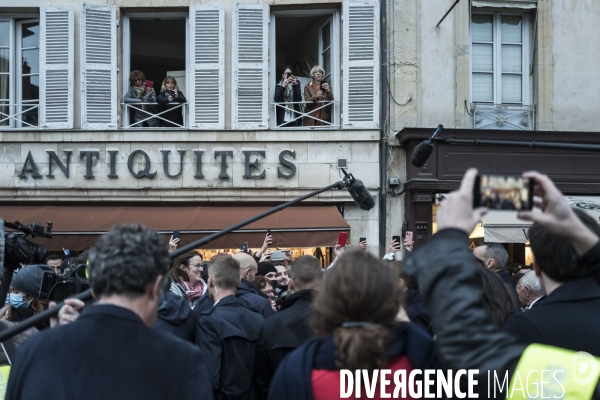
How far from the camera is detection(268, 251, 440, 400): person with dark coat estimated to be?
2.26 metres

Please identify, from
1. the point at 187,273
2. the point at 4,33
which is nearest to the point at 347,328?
the point at 187,273

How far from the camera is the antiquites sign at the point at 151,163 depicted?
1379 cm

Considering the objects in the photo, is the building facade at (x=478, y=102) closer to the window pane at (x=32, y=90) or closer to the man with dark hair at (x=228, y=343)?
the window pane at (x=32, y=90)

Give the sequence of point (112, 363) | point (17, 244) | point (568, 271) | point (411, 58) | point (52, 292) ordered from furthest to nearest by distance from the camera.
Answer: point (411, 58) → point (52, 292) → point (17, 244) → point (568, 271) → point (112, 363)

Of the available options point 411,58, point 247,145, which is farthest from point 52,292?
point 411,58

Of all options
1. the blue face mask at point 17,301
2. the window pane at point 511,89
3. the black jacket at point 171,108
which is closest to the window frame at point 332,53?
the black jacket at point 171,108

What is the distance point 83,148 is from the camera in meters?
13.9

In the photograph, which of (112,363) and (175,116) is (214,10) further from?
(112,363)

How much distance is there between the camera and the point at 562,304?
2.49 m

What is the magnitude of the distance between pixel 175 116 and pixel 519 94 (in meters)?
6.64

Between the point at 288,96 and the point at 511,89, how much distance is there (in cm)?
432

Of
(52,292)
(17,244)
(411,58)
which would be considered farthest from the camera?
(411,58)

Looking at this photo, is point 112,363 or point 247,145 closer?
point 112,363

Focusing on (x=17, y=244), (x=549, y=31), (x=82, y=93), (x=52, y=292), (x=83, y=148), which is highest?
(x=549, y=31)
